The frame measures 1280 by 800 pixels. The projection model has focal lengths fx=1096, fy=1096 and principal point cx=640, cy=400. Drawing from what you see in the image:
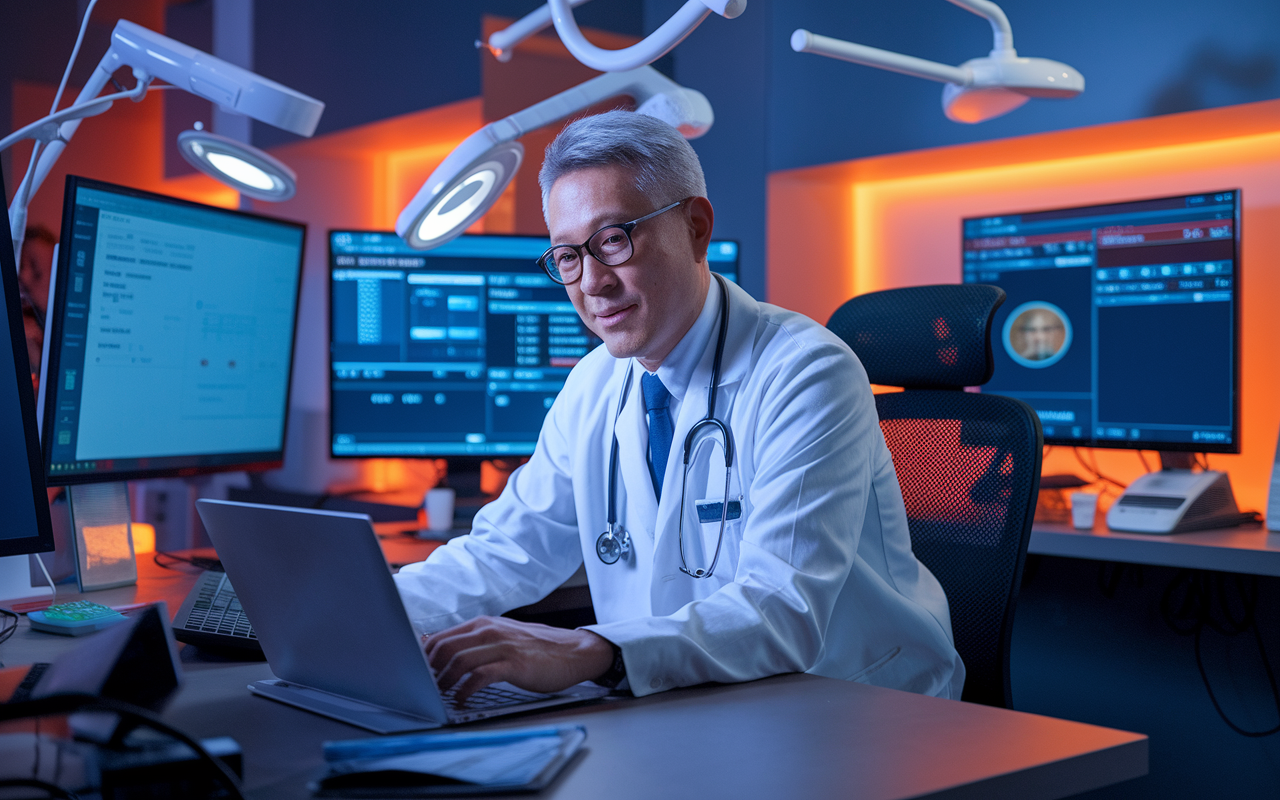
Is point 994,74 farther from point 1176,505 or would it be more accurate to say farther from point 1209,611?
point 1209,611

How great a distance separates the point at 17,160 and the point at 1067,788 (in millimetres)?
4271

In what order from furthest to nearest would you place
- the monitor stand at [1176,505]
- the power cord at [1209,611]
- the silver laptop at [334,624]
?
the power cord at [1209,611] → the monitor stand at [1176,505] → the silver laptop at [334,624]

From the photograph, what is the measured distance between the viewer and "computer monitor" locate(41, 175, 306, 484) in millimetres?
1478

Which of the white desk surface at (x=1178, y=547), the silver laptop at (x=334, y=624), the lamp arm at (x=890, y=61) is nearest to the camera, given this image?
the silver laptop at (x=334, y=624)

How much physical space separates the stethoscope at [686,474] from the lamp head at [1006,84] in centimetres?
97

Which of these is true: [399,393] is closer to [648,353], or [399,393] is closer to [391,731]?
[648,353]

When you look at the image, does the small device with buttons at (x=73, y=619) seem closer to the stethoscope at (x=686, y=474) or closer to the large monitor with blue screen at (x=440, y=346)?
the stethoscope at (x=686, y=474)

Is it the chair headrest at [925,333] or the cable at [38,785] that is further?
the chair headrest at [925,333]

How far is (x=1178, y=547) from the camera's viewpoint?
6.60 ft

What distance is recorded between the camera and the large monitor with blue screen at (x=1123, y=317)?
7.65 feet

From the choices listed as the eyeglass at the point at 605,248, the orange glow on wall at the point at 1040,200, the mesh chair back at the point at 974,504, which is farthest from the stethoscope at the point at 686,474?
the orange glow on wall at the point at 1040,200

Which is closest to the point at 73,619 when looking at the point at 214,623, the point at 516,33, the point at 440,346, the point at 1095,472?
the point at 214,623

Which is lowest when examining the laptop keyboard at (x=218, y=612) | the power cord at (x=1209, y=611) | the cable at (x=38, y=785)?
the power cord at (x=1209, y=611)

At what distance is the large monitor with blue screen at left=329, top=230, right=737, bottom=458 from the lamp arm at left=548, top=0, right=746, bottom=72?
33.9 inches
